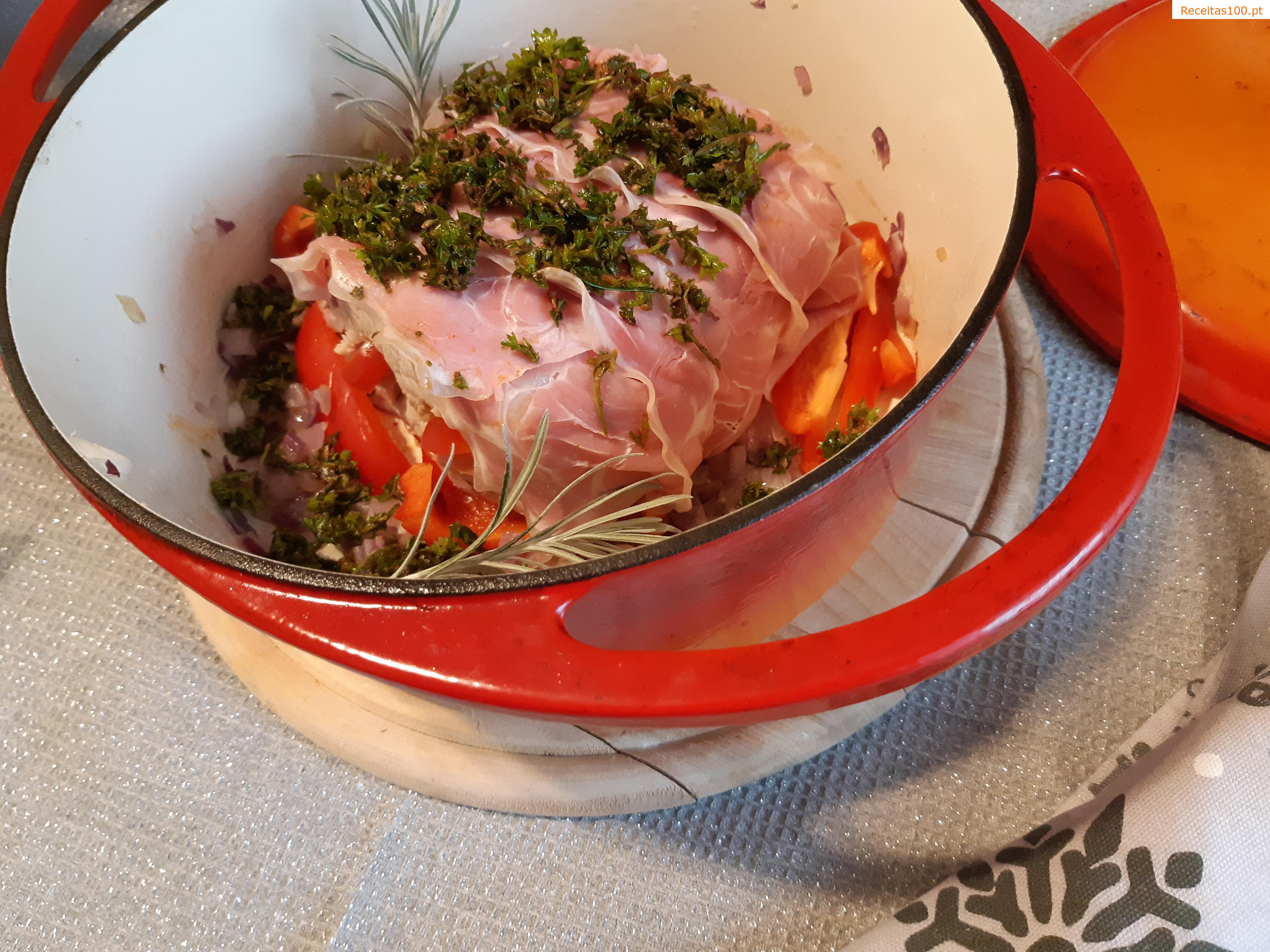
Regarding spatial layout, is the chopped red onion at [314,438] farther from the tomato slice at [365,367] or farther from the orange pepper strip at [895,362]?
the orange pepper strip at [895,362]

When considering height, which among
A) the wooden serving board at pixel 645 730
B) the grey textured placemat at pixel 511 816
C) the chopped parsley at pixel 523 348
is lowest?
the grey textured placemat at pixel 511 816

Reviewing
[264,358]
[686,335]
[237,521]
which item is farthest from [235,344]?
[686,335]

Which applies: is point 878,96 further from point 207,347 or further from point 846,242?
point 207,347

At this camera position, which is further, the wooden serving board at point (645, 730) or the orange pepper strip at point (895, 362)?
the orange pepper strip at point (895, 362)

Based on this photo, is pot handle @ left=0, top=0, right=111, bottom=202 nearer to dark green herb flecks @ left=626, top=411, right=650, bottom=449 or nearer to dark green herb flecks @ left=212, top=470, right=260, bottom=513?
dark green herb flecks @ left=212, top=470, right=260, bottom=513

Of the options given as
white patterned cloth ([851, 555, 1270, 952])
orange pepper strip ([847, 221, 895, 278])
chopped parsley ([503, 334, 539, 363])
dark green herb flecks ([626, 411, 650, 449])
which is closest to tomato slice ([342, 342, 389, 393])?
chopped parsley ([503, 334, 539, 363])

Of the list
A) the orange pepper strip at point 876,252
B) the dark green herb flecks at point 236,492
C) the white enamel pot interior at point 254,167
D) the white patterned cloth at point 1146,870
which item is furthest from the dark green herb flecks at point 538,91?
the white patterned cloth at point 1146,870
